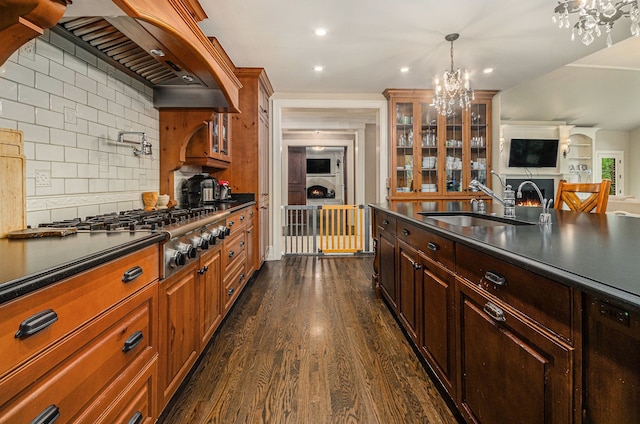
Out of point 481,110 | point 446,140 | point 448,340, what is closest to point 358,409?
point 448,340

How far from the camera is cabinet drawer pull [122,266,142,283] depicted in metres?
1.05

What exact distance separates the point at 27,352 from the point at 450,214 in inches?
94.9

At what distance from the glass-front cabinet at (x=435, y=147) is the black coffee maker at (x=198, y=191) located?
2734 millimetres

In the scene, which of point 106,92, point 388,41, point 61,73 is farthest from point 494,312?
point 388,41

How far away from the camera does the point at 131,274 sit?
108 centimetres

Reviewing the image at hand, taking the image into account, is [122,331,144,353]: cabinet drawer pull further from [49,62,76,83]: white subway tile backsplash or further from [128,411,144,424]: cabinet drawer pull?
[49,62,76,83]: white subway tile backsplash

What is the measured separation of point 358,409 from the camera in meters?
1.52

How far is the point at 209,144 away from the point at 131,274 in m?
2.11

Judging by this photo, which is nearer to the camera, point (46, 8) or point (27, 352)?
point (27, 352)

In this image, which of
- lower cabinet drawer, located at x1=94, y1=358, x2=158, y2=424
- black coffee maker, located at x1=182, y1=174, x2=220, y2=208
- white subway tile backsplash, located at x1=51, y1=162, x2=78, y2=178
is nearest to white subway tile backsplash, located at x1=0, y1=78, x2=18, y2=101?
white subway tile backsplash, located at x1=51, y1=162, x2=78, y2=178

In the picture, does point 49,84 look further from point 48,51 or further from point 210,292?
point 210,292

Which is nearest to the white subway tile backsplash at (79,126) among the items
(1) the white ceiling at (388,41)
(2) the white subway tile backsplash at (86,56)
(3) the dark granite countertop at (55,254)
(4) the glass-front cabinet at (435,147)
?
(2) the white subway tile backsplash at (86,56)

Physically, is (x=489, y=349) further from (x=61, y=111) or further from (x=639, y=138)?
(x=639, y=138)

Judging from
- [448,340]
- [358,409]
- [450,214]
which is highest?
[450,214]
